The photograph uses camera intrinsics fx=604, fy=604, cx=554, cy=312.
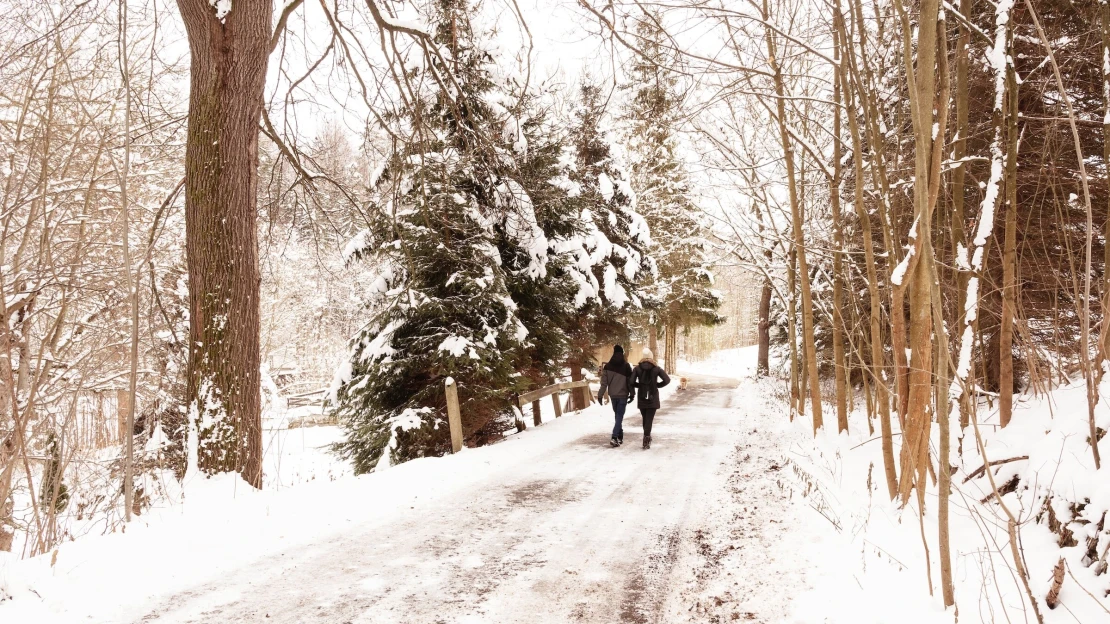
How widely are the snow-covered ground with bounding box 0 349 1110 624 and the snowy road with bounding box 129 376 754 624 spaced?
0.02 metres

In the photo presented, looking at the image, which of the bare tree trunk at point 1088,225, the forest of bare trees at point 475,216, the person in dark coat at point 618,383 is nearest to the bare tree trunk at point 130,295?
the forest of bare trees at point 475,216

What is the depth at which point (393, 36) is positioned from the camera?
6.30 m

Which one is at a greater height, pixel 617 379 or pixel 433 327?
pixel 433 327

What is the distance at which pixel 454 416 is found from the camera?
9.26 meters

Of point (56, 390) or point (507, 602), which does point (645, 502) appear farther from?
point (56, 390)

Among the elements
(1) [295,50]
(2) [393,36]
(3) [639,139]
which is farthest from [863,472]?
(3) [639,139]

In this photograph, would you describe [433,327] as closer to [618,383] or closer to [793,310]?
[618,383]

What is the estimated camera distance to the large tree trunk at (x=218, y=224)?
568cm

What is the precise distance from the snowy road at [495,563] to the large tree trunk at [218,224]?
1.80 meters

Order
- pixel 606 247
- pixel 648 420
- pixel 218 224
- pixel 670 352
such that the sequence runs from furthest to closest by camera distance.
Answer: pixel 670 352 < pixel 606 247 < pixel 648 420 < pixel 218 224

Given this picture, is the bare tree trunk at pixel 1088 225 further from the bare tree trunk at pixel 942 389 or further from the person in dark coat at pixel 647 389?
the person in dark coat at pixel 647 389

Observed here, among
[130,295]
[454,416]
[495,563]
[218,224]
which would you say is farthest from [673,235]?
[130,295]

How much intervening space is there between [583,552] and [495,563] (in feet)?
2.35

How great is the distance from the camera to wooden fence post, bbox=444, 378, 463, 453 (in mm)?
9203
